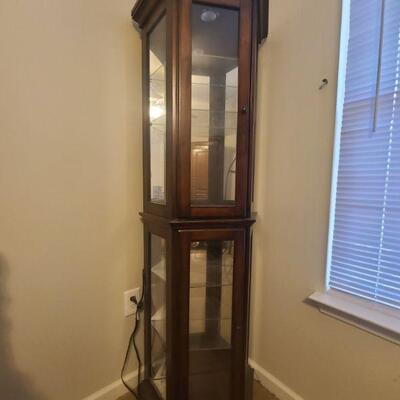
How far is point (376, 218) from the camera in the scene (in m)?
0.94

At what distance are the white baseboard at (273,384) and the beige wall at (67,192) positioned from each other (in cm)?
77

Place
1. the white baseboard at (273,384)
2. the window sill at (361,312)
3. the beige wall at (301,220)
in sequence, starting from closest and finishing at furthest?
the window sill at (361,312)
the beige wall at (301,220)
the white baseboard at (273,384)

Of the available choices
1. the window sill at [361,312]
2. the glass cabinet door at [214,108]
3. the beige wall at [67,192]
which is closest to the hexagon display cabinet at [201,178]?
the glass cabinet door at [214,108]

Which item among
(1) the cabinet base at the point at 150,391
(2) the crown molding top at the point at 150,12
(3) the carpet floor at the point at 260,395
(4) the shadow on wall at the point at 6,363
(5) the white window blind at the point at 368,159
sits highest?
(2) the crown molding top at the point at 150,12

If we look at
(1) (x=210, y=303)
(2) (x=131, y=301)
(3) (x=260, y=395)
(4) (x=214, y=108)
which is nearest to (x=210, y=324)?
(1) (x=210, y=303)

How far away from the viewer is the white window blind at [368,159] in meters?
0.89

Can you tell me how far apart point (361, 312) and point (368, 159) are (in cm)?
60

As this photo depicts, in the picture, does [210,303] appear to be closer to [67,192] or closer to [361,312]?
[361,312]

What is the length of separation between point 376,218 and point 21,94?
4.60 ft

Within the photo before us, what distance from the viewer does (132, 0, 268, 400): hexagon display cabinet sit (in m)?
0.91

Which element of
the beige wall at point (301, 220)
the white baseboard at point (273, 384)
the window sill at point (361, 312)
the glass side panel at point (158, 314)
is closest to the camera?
the window sill at point (361, 312)

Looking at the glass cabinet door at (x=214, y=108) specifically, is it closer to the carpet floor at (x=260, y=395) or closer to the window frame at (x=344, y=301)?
the window frame at (x=344, y=301)

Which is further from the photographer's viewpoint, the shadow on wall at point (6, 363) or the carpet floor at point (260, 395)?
the carpet floor at point (260, 395)

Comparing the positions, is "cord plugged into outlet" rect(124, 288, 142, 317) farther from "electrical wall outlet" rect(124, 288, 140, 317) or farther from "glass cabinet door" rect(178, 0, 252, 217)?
"glass cabinet door" rect(178, 0, 252, 217)
